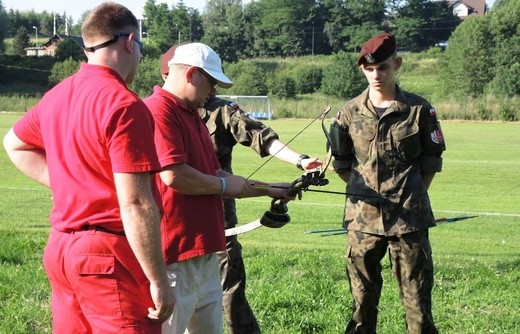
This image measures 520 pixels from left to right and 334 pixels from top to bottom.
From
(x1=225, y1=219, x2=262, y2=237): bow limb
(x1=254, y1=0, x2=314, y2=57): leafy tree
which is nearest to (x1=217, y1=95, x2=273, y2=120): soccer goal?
(x1=254, y1=0, x2=314, y2=57): leafy tree

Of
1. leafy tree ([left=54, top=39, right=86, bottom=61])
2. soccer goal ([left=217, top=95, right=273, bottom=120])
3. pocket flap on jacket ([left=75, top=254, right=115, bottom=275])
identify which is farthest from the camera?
leafy tree ([left=54, top=39, right=86, bottom=61])

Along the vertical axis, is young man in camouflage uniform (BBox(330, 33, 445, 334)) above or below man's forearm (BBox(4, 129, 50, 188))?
below

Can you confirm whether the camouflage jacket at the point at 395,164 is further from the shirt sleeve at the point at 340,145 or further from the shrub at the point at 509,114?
the shrub at the point at 509,114

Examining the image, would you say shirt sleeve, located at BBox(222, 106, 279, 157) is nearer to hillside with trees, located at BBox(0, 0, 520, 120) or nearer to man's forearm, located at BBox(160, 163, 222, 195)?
man's forearm, located at BBox(160, 163, 222, 195)

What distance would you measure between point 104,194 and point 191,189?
0.79m

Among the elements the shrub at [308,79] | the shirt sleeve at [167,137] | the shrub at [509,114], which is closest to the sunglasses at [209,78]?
the shirt sleeve at [167,137]

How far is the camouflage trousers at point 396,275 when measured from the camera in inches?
207

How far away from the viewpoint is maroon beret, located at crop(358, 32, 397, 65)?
5320 millimetres

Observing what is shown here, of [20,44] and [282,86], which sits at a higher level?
[20,44]

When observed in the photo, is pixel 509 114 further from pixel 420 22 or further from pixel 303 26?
pixel 303 26

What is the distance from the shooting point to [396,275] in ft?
17.7

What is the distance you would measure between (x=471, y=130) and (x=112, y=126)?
46.1m

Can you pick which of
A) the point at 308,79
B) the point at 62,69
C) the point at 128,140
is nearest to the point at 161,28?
the point at 308,79

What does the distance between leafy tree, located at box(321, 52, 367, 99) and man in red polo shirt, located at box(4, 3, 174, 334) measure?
78.4 meters
